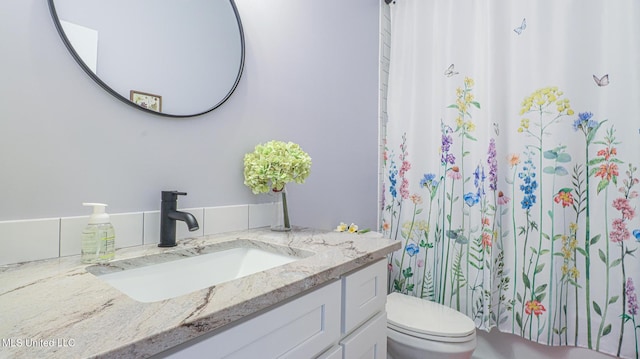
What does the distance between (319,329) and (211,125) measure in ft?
2.43

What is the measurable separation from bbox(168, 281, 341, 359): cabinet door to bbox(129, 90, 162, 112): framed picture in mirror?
699 millimetres

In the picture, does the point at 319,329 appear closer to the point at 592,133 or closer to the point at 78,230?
the point at 78,230

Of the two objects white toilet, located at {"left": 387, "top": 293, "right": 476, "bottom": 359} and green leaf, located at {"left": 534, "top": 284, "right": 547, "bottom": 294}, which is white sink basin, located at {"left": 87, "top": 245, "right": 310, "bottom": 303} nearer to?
white toilet, located at {"left": 387, "top": 293, "right": 476, "bottom": 359}

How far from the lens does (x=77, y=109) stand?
29.4 inches

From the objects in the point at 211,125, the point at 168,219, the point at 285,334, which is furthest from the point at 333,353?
the point at 211,125

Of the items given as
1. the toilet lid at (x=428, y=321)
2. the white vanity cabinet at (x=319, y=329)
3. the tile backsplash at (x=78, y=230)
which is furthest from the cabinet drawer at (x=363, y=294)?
the tile backsplash at (x=78, y=230)

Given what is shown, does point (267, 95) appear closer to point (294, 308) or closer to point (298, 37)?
point (298, 37)

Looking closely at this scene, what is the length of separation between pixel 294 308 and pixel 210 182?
1.93 feet

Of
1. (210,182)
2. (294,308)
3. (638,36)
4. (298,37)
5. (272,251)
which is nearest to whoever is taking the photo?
(294,308)

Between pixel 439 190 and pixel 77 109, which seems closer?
A: pixel 77 109

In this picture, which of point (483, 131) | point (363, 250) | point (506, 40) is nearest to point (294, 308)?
point (363, 250)

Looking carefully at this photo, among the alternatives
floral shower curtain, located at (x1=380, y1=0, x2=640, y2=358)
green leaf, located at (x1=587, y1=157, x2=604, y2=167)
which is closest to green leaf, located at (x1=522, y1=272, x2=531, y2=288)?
floral shower curtain, located at (x1=380, y1=0, x2=640, y2=358)

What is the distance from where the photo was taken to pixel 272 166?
3.41 feet

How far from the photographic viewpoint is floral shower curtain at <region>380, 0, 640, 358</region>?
3.93ft
